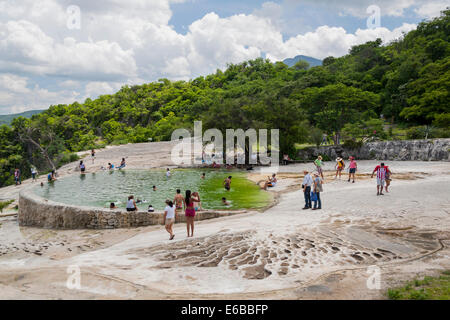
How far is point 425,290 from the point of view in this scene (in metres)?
5.48

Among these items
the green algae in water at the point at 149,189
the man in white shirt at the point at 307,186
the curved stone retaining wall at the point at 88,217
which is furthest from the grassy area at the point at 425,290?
the green algae in water at the point at 149,189

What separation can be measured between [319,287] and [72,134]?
77.8 metres

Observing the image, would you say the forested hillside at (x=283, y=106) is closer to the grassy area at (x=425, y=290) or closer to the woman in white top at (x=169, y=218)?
the woman in white top at (x=169, y=218)

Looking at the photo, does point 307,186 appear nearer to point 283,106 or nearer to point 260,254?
point 260,254

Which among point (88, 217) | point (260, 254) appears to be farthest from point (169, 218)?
point (88, 217)

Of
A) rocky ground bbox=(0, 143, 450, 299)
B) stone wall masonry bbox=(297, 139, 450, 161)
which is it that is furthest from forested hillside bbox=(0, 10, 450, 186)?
rocky ground bbox=(0, 143, 450, 299)

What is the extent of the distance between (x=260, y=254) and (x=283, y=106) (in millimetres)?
23450

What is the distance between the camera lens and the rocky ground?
20.1ft

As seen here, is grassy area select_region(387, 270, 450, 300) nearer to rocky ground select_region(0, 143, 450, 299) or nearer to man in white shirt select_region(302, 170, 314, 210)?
rocky ground select_region(0, 143, 450, 299)

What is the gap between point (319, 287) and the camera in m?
6.06

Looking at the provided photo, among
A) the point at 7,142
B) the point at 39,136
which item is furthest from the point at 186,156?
the point at 7,142

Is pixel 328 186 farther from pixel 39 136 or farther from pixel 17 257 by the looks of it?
pixel 39 136

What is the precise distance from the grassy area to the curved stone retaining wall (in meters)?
8.52
